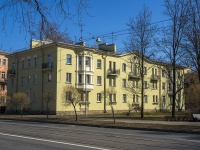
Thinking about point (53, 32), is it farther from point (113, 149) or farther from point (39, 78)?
point (39, 78)

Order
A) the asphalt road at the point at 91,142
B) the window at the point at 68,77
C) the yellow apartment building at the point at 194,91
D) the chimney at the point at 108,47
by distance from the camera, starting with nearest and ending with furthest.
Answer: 1. the asphalt road at the point at 91,142
2. the yellow apartment building at the point at 194,91
3. the window at the point at 68,77
4. the chimney at the point at 108,47

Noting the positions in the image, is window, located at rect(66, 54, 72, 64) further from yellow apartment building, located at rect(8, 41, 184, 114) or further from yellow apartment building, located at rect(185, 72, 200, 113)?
yellow apartment building, located at rect(185, 72, 200, 113)

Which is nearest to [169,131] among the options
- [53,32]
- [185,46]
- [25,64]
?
[185,46]

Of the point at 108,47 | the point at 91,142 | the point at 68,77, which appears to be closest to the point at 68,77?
the point at 68,77

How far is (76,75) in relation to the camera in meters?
53.1

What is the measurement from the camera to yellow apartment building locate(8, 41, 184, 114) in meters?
51.2

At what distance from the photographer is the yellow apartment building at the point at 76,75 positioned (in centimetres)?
5125

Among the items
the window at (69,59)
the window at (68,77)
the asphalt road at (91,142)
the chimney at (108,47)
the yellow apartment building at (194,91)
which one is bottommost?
the asphalt road at (91,142)

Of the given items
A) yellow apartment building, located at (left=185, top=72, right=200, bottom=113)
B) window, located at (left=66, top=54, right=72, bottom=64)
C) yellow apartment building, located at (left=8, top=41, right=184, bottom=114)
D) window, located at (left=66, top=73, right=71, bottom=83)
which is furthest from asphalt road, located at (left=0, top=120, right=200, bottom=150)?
window, located at (left=66, top=54, right=72, bottom=64)

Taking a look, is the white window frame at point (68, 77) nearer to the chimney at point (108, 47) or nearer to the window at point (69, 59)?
the window at point (69, 59)

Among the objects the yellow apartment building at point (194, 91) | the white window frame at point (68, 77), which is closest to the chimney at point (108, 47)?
the white window frame at point (68, 77)

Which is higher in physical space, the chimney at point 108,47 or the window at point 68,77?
the chimney at point 108,47

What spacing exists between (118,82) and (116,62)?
13.0ft

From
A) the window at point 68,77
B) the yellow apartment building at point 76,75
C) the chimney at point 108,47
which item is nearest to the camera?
the yellow apartment building at point 76,75
